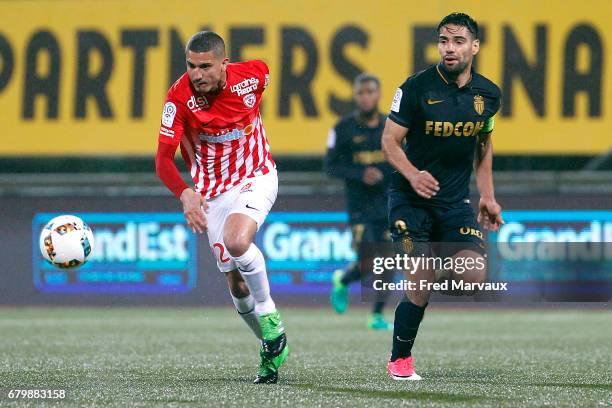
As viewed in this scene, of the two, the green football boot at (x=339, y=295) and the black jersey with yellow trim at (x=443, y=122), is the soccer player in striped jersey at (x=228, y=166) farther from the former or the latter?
the green football boot at (x=339, y=295)

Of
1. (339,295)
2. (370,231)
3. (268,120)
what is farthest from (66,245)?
(268,120)

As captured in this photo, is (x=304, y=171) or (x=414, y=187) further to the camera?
(x=304, y=171)

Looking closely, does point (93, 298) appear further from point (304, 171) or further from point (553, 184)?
point (553, 184)

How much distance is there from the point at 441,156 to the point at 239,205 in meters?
1.17

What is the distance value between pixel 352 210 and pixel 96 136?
192 inches

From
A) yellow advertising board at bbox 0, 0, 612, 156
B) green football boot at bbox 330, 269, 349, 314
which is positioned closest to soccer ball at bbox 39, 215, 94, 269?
green football boot at bbox 330, 269, 349, 314

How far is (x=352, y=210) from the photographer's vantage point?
1191 centimetres

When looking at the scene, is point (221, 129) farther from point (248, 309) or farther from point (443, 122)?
point (443, 122)

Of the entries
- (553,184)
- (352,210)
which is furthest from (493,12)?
(352,210)

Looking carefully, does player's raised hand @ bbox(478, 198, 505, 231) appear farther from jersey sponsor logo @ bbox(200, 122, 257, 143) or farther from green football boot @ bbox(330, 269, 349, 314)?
green football boot @ bbox(330, 269, 349, 314)

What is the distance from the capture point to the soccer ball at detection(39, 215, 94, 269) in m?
7.08

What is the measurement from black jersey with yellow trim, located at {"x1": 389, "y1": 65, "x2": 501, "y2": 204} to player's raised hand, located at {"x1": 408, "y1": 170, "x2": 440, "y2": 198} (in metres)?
0.34

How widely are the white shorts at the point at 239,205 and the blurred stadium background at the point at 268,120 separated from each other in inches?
268

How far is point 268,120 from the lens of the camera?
15.3 meters
